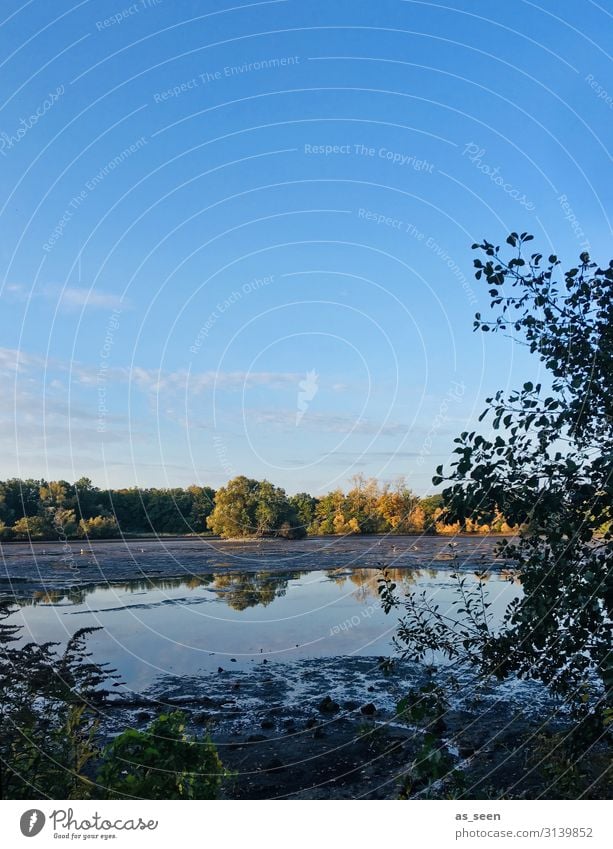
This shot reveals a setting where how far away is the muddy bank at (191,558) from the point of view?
19.8 metres

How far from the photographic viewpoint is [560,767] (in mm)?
4621

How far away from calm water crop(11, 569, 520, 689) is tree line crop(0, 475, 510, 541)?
3.44 m

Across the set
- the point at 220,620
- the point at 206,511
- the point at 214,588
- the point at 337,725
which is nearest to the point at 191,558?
the point at 206,511

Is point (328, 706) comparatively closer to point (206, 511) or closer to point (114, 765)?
point (114, 765)

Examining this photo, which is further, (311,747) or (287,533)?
(287,533)

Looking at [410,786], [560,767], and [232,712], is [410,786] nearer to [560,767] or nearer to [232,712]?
[560,767]

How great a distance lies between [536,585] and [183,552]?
85.9 feet

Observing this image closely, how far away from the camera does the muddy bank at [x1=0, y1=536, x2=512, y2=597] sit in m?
19.8

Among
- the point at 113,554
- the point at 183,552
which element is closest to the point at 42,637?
the point at 113,554

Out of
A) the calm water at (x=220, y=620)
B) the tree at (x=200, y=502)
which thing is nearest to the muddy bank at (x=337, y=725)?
the calm water at (x=220, y=620)

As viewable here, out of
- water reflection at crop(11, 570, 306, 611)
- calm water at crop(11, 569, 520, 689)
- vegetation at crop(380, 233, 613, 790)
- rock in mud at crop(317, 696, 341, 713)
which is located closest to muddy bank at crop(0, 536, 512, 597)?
water reflection at crop(11, 570, 306, 611)

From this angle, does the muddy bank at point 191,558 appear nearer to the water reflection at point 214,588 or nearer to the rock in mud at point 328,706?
the water reflection at point 214,588

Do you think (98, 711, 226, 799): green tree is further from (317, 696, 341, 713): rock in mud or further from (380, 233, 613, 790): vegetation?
(317, 696, 341, 713): rock in mud
